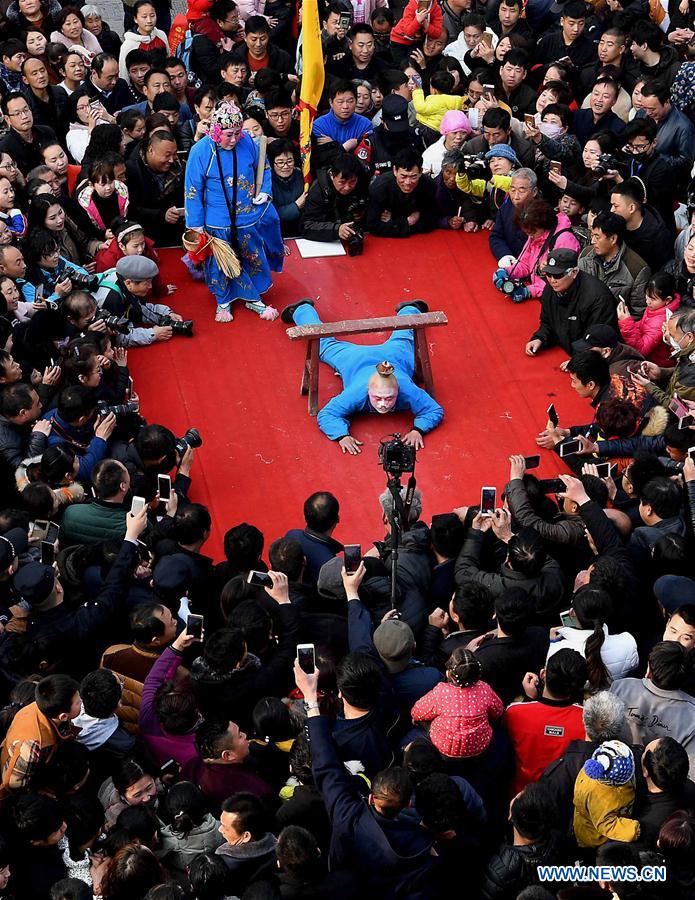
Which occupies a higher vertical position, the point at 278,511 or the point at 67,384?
the point at 67,384

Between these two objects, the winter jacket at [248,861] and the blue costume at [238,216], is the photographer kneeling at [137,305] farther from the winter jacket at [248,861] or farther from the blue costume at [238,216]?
the winter jacket at [248,861]

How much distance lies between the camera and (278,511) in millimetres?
6270

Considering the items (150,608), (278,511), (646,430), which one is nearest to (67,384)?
(278,511)

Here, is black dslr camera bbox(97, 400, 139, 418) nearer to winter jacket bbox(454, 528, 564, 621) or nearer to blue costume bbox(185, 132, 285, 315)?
blue costume bbox(185, 132, 285, 315)

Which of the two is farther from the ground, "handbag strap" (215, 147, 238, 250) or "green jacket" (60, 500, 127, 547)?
"handbag strap" (215, 147, 238, 250)

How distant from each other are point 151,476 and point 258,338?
1769 millimetres

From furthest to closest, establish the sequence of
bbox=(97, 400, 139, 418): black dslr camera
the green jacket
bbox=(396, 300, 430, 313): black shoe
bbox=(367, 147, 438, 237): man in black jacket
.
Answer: bbox=(367, 147, 438, 237): man in black jacket, bbox=(396, 300, 430, 313): black shoe, bbox=(97, 400, 139, 418): black dslr camera, the green jacket

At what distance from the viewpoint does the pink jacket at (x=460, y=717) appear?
402cm

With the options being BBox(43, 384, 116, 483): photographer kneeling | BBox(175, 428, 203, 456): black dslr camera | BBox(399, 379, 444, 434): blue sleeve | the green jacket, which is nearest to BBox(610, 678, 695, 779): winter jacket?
the green jacket

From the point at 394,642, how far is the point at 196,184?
12.5 ft

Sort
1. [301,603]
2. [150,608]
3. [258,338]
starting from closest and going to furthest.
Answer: [150,608], [301,603], [258,338]

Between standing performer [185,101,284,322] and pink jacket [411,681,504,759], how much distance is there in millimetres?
3933

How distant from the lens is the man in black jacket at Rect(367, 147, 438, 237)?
26.3 feet

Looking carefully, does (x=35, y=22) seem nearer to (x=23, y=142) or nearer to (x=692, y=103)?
(x=23, y=142)
